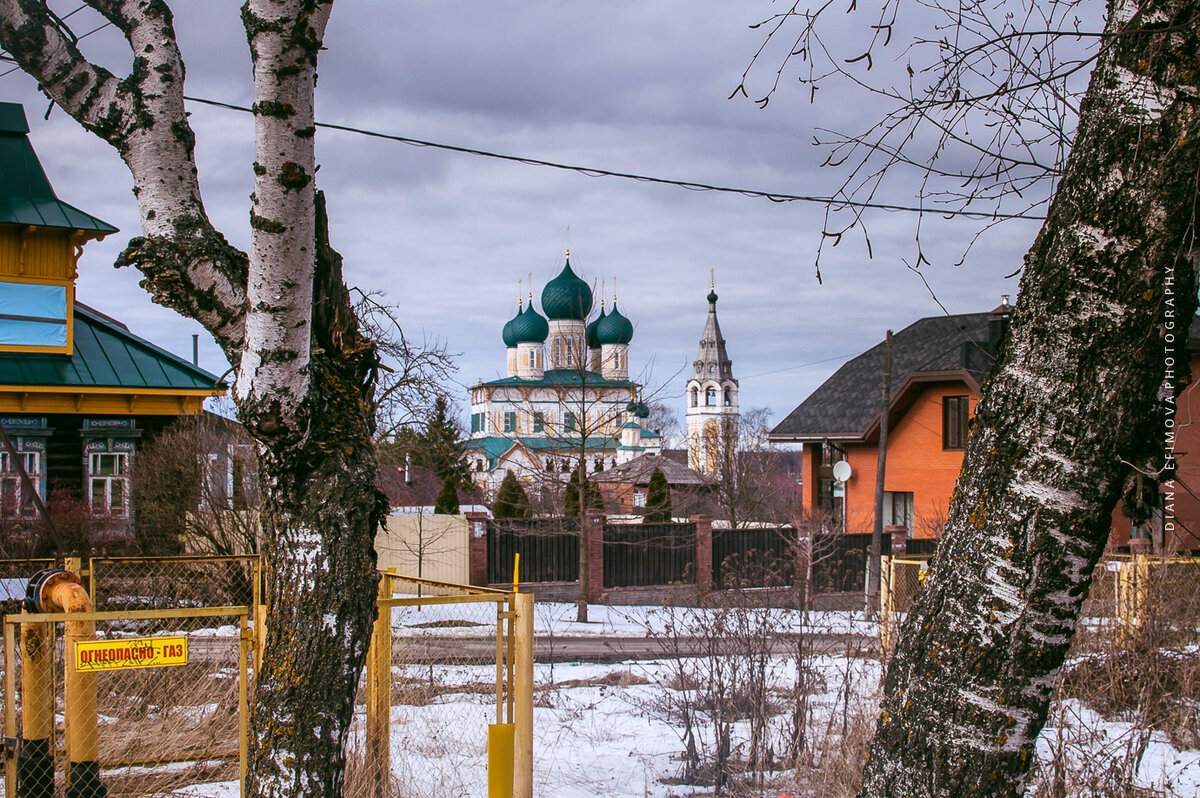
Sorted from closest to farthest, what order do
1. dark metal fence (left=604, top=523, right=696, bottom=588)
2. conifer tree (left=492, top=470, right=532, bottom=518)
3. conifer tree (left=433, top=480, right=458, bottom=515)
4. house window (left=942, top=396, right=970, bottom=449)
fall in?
dark metal fence (left=604, top=523, right=696, bottom=588) < house window (left=942, top=396, right=970, bottom=449) < conifer tree (left=492, top=470, right=532, bottom=518) < conifer tree (left=433, top=480, right=458, bottom=515)

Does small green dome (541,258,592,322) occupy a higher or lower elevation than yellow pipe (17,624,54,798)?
higher

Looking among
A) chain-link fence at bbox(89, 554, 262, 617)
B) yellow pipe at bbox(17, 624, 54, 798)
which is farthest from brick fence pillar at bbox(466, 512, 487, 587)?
yellow pipe at bbox(17, 624, 54, 798)

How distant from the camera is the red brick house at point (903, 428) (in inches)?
1062

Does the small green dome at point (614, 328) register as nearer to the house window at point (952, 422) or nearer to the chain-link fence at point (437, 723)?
the house window at point (952, 422)

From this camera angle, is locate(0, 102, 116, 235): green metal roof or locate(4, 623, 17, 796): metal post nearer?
locate(4, 623, 17, 796): metal post

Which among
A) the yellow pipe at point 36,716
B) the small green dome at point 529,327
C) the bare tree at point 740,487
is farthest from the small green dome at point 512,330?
the yellow pipe at point 36,716

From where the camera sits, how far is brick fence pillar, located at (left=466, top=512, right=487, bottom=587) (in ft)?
74.6

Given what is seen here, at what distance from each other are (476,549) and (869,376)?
15.0 m

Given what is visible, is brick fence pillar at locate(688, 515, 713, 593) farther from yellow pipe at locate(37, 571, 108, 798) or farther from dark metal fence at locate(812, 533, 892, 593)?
yellow pipe at locate(37, 571, 108, 798)

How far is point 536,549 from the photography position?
76.4 feet

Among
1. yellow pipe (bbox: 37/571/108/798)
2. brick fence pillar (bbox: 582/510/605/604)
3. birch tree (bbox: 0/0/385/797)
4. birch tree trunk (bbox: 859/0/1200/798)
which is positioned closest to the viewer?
birch tree trunk (bbox: 859/0/1200/798)

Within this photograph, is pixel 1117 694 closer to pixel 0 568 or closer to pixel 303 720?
pixel 303 720

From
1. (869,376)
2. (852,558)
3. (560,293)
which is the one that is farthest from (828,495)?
(560,293)

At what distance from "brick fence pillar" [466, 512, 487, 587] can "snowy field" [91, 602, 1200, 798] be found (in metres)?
10.2
